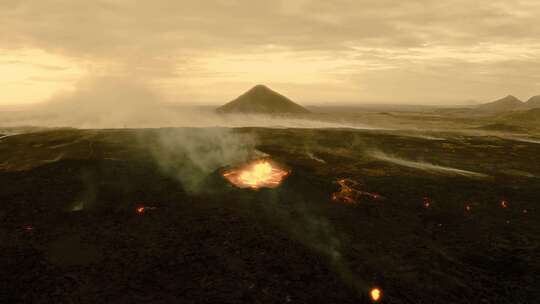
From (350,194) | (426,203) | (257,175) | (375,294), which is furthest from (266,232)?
(257,175)

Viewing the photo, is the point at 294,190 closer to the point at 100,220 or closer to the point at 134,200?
the point at 134,200

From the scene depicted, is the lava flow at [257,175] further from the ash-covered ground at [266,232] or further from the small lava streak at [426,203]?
the small lava streak at [426,203]

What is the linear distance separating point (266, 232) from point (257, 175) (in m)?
23.2

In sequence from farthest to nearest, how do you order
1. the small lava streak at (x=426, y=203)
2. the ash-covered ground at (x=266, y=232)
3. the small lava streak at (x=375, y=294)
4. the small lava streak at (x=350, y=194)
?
the small lava streak at (x=350, y=194) → the small lava streak at (x=426, y=203) → the ash-covered ground at (x=266, y=232) → the small lava streak at (x=375, y=294)

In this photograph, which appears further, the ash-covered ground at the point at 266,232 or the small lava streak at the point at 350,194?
the small lava streak at the point at 350,194

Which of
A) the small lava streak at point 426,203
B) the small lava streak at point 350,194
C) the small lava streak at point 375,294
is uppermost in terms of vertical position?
the small lava streak at point 350,194

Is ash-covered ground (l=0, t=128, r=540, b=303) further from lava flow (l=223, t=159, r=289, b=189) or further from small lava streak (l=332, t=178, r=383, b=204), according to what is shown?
lava flow (l=223, t=159, r=289, b=189)

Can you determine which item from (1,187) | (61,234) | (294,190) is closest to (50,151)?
(1,187)

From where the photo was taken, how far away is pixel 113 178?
187 feet

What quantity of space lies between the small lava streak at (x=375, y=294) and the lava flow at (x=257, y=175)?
27.9 meters

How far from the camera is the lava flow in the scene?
54.1 m

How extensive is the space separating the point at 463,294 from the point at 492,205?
24.6 m

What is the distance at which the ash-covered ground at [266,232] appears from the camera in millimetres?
26969

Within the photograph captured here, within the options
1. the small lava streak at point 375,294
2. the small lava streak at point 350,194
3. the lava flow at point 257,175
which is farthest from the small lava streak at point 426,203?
the small lava streak at point 375,294
